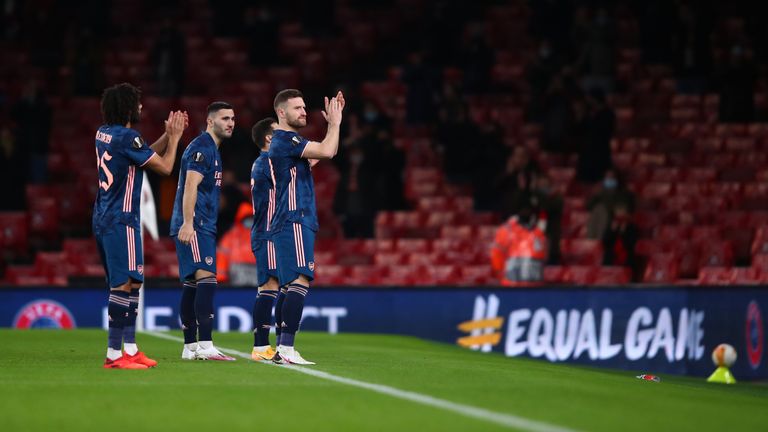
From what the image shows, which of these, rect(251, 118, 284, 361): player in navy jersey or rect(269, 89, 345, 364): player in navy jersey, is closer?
rect(269, 89, 345, 364): player in navy jersey

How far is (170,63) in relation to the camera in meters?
24.9

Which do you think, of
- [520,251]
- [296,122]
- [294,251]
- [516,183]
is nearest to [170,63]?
[516,183]

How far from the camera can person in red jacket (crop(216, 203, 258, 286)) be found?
19.1 metres

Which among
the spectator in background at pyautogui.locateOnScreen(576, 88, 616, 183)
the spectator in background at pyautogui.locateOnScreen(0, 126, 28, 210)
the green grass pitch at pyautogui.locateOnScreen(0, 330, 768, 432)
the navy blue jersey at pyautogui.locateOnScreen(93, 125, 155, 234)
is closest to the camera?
the green grass pitch at pyautogui.locateOnScreen(0, 330, 768, 432)

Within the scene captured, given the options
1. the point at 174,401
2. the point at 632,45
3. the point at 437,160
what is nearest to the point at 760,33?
the point at 632,45

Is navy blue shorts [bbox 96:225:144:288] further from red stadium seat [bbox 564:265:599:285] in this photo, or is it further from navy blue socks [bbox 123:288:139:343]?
red stadium seat [bbox 564:265:599:285]

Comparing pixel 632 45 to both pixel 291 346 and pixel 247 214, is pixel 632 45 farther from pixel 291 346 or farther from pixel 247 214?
pixel 291 346

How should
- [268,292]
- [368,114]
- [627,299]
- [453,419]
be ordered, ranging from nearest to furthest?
[453,419], [268,292], [627,299], [368,114]

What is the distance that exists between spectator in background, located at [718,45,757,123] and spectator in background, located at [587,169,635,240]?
4.61m

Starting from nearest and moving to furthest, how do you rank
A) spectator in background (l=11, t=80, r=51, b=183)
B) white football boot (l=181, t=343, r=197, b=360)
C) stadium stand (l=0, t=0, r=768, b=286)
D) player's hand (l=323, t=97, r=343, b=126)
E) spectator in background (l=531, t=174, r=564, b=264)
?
player's hand (l=323, t=97, r=343, b=126)
white football boot (l=181, t=343, r=197, b=360)
spectator in background (l=531, t=174, r=564, b=264)
stadium stand (l=0, t=0, r=768, b=286)
spectator in background (l=11, t=80, r=51, b=183)

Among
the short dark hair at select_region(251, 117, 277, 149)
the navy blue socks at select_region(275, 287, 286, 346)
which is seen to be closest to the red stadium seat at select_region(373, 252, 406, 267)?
the short dark hair at select_region(251, 117, 277, 149)

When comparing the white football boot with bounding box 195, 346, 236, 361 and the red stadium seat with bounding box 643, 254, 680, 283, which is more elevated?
the red stadium seat with bounding box 643, 254, 680, 283

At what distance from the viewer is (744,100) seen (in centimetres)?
2447

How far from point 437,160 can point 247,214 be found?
199 inches
